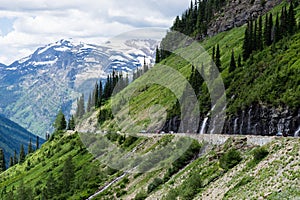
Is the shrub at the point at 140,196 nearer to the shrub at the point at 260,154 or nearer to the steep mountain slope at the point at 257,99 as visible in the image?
the shrub at the point at 260,154

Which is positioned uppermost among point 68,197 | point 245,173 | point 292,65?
point 292,65

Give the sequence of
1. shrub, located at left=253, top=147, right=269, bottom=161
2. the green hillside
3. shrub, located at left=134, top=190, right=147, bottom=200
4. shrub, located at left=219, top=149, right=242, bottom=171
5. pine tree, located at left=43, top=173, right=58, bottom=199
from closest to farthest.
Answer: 1. the green hillside
2. shrub, located at left=253, top=147, right=269, bottom=161
3. shrub, located at left=219, top=149, right=242, bottom=171
4. shrub, located at left=134, top=190, right=147, bottom=200
5. pine tree, located at left=43, top=173, right=58, bottom=199

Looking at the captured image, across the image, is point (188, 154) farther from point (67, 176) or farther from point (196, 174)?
point (67, 176)

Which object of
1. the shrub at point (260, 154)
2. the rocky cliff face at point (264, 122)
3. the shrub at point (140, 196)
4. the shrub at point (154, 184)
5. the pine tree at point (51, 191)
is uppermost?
the shrub at point (260, 154)

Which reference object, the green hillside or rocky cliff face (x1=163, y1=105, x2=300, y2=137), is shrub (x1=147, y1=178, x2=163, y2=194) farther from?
rocky cliff face (x1=163, y1=105, x2=300, y2=137)

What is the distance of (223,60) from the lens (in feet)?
511

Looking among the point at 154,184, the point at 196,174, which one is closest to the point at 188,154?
the point at 154,184

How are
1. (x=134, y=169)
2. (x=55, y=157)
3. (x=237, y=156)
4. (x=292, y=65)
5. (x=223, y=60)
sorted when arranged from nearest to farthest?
(x=237, y=156) → (x=134, y=169) → (x=292, y=65) → (x=223, y=60) → (x=55, y=157)

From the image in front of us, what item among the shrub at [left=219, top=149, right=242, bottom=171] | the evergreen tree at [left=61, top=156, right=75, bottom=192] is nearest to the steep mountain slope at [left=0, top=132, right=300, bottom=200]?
the shrub at [left=219, top=149, right=242, bottom=171]

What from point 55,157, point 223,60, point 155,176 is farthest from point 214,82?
point 55,157

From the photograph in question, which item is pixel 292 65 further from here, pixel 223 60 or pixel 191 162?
pixel 223 60

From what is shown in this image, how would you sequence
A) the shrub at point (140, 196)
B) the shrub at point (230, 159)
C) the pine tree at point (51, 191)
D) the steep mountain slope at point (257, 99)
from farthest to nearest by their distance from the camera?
the pine tree at point (51, 191)
the steep mountain slope at point (257, 99)
the shrub at point (140, 196)
the shrub at point (230, 159)

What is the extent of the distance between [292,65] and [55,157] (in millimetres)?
98078

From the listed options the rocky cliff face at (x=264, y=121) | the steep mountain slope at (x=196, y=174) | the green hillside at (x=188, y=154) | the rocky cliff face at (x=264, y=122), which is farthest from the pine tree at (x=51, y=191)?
the rocky cliff face at (x=264, y=121)
